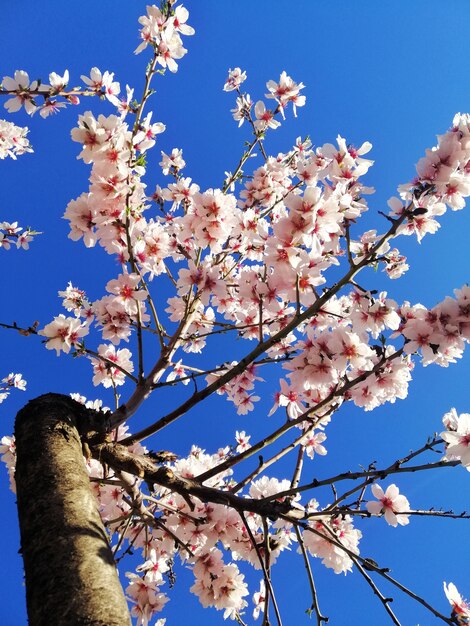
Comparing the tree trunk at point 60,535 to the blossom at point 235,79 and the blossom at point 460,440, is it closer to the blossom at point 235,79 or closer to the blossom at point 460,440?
the blossom at point 460,440

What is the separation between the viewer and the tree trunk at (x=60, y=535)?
1.24 m

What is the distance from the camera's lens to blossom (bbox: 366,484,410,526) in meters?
2.55

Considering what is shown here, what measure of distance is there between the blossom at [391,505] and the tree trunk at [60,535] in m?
1.67

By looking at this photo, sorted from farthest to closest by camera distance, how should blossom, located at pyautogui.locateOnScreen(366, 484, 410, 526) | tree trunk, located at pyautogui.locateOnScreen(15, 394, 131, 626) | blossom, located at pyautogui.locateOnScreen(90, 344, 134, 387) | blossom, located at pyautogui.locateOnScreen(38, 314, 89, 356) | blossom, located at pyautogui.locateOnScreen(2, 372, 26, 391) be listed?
blossom, located at pyautogui.locateOnScreen(2, 372, 26, 391) → blossom, located at pyautogui.locateOnScreen(90, 344, 134, 387) → blossom, located at pyautogui.locateOnScreen(38, 314, 89, 356) → blossom, located at pyautogui.locateOnScreen(366, 484, 410, 526) → tree trunk, located at pyautogui.locateOnScreen(15, 394, 131, 626)

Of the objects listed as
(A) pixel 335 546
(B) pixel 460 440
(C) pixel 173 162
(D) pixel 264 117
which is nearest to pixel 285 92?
(D) pixel 264 117

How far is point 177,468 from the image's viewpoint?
3.46 m

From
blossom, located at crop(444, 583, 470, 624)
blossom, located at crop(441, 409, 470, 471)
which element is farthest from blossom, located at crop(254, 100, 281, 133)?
blossom, located at crop(444, 583, 470, 624)

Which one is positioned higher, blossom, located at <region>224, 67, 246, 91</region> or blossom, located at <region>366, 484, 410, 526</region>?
blossom, located at <region>224, 67, 246, 91</region>

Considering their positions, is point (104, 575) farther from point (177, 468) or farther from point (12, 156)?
point (12, 156)

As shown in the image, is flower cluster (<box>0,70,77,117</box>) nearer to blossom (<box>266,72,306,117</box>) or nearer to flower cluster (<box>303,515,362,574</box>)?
blossom (<box>266,72,306,117</box>)

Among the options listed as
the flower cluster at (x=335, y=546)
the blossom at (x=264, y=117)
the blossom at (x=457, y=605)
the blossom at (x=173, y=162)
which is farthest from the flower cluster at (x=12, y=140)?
the blossom at (x=457, y=605)

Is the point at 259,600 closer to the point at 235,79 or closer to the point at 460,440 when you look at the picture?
the point at 460,440

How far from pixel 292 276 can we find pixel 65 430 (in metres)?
1.44

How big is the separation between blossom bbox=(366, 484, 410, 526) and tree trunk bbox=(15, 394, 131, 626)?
1672 mm
